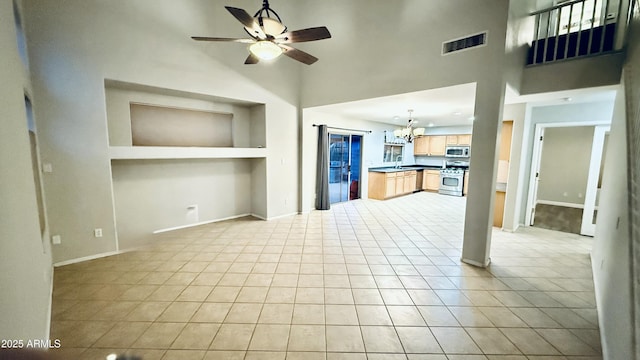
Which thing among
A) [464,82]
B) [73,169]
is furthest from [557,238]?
[73,169]

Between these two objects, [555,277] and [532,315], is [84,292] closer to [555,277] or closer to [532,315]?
[532,315]

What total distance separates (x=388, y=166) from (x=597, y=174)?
5.19 m

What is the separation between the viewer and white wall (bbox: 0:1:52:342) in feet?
4.05

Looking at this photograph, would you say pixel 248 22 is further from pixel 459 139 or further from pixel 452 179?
pixel 459 139

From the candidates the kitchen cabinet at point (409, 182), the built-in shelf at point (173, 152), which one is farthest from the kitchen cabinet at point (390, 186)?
the built-in shelf at point (173, 152)

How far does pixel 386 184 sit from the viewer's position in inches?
299

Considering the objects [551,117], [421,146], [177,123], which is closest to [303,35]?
[177,123]

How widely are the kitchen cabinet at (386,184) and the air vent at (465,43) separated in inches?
179

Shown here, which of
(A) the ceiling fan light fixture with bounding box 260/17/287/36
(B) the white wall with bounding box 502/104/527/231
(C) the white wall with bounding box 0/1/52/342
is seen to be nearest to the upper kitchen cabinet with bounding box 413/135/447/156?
(B) the white wall with bounding box 502/104/527/231

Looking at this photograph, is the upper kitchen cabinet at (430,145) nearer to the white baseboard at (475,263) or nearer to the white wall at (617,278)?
the white wall at (617,278)

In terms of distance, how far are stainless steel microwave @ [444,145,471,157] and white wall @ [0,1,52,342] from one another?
32.4 feet

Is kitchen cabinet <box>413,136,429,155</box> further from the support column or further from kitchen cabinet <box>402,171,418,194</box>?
the support column

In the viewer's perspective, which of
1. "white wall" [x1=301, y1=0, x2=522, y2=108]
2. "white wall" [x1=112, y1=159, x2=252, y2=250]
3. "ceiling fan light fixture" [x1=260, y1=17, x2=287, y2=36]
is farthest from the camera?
"white wall" [x1=112, y1=159, x2=252, y2=250]

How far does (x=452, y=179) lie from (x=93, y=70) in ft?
30.8
